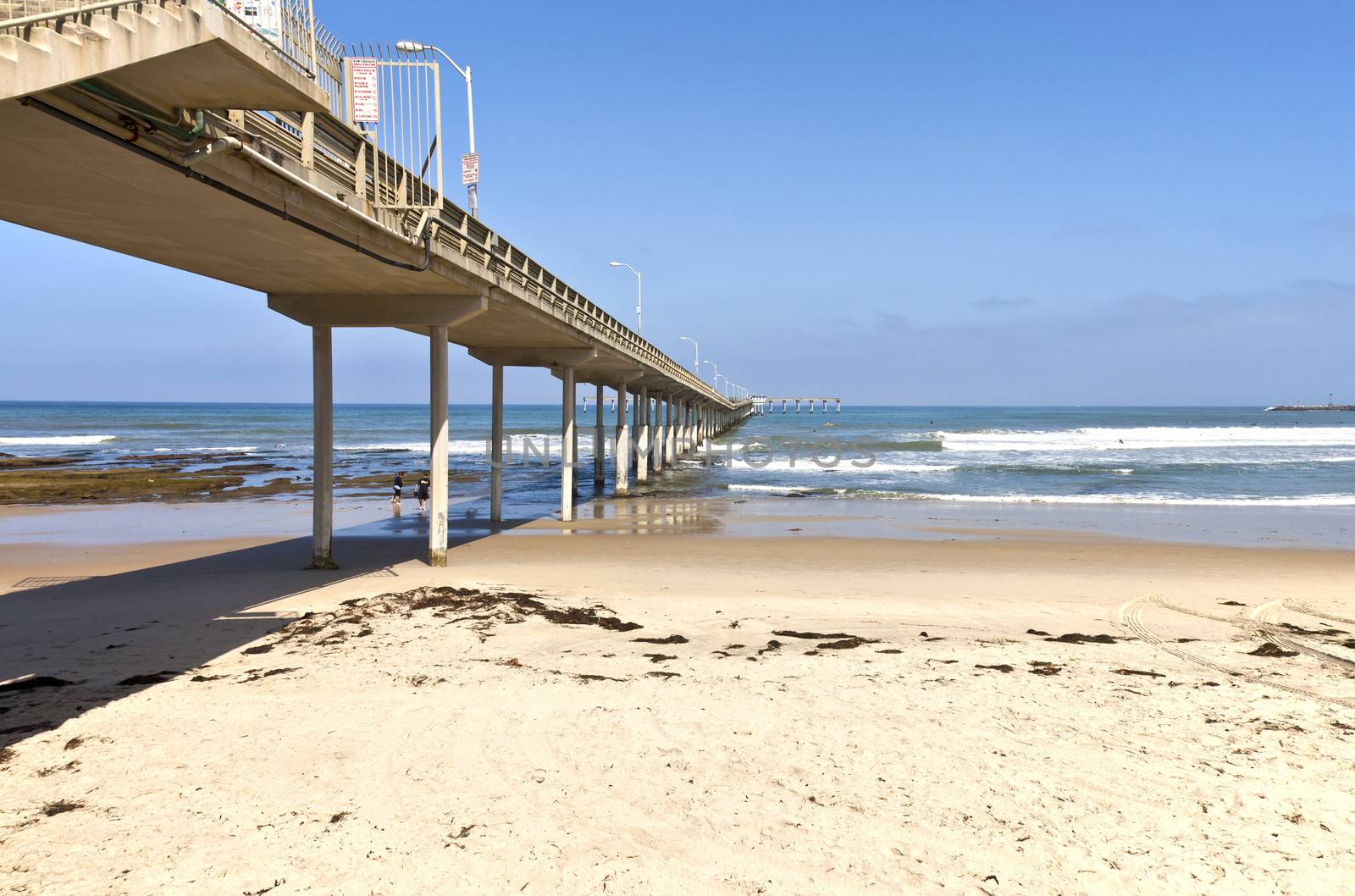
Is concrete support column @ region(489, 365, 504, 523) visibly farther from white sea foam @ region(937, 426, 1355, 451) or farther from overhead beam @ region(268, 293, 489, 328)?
white sea foam @ region(937, 426, 1355, 451)

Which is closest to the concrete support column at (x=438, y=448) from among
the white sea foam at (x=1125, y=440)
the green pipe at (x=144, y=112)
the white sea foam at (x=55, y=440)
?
the green pipe at (x=144, y=112)

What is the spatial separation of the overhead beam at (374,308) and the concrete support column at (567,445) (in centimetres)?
940

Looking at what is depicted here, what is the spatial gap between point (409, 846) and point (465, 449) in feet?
199

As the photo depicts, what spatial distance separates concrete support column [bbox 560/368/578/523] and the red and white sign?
14653 mm

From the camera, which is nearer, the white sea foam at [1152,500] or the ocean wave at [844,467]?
the white sea foam at [1152,500]

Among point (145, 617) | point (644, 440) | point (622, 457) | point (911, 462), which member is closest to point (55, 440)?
point (644, 440)

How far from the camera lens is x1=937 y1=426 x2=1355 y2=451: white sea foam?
69.6 metres

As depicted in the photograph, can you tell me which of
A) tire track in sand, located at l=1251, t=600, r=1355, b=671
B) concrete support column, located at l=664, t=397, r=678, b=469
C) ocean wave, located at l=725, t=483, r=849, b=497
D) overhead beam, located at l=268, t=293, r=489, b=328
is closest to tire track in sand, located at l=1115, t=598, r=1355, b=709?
tire track in sand, located at l=1251, t=600, r=1355, b=671

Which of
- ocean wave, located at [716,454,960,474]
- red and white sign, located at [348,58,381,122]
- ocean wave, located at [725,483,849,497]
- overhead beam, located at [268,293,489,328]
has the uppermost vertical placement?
red and white sign, located at [348,58,381,122]

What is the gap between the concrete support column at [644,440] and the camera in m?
38.1

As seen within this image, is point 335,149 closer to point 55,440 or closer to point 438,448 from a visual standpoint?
point 438,448

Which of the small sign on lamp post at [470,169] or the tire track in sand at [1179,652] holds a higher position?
the small sign on lamp post at [470,169]

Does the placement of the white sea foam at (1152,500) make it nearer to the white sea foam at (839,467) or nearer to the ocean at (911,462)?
the ocean at (911,462)

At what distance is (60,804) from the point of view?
17.6 ft
